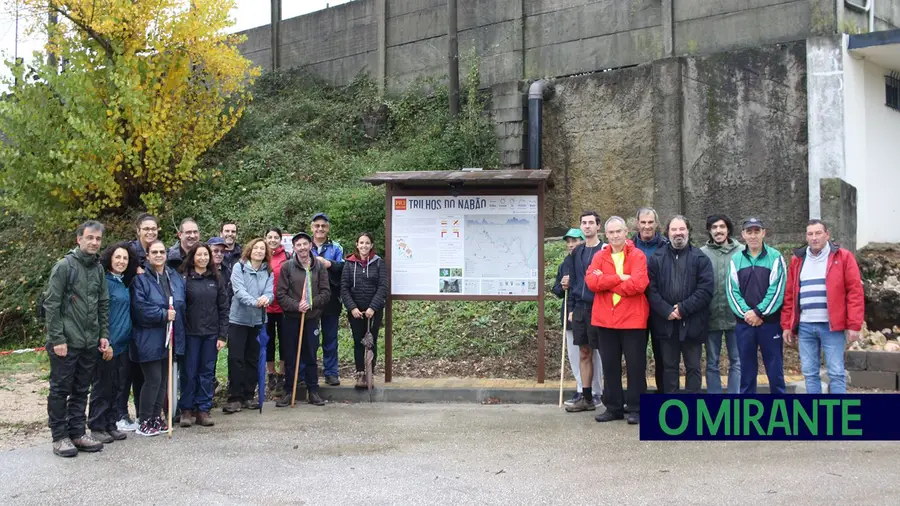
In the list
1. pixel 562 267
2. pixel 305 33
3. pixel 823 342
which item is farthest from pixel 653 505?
pixel 305 33

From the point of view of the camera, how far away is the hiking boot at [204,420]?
25.9 feet

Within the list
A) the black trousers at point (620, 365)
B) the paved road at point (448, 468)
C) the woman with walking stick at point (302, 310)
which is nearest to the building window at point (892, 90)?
the black trousers at point (620, 365)

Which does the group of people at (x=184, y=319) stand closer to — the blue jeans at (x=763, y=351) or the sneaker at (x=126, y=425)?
the sneaker at (x=126, y=425)

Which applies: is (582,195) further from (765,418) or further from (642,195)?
(765,418)

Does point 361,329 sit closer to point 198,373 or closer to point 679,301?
point 198,373

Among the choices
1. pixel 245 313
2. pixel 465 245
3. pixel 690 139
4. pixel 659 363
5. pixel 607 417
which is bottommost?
pixel 607 417

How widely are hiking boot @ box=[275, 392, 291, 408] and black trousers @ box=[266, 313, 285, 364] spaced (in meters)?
0.44

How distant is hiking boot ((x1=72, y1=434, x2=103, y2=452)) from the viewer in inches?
267

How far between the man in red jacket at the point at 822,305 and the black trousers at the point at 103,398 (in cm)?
627

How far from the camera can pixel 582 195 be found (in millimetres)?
14539

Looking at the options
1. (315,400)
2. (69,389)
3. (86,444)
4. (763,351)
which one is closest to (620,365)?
(763,351)

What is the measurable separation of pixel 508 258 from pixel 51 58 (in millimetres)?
14392

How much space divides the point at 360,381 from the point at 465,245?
2011 millimetres

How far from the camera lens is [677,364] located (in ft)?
25.4
